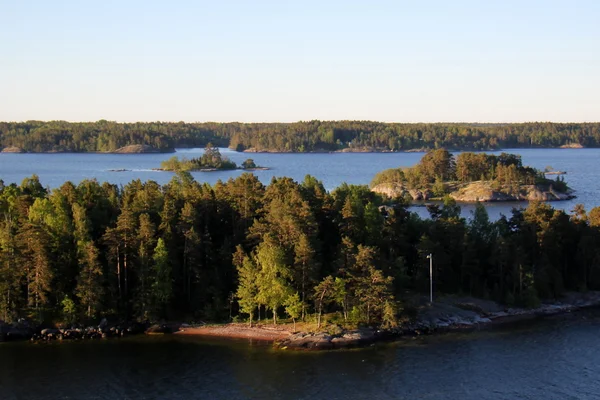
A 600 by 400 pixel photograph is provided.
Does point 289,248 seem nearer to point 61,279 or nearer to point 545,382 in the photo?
point 61,279

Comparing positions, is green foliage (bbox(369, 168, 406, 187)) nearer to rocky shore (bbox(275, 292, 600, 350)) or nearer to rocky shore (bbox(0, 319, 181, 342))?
rocky shore (bbox(275, 292, 600, 350))

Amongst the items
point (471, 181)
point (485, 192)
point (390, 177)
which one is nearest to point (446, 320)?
point (485, 192)

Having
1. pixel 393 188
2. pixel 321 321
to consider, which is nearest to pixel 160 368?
pixel 321 321

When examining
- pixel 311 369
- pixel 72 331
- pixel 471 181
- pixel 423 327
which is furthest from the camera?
pixel 471 181

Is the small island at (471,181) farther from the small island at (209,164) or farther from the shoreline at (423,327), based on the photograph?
the shoreline at (423,327)

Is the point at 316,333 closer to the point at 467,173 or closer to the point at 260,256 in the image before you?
the point at 260,256

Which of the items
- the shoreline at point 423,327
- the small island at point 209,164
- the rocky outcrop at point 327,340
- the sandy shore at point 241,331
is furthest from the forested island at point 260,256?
the small island at point 209,164
